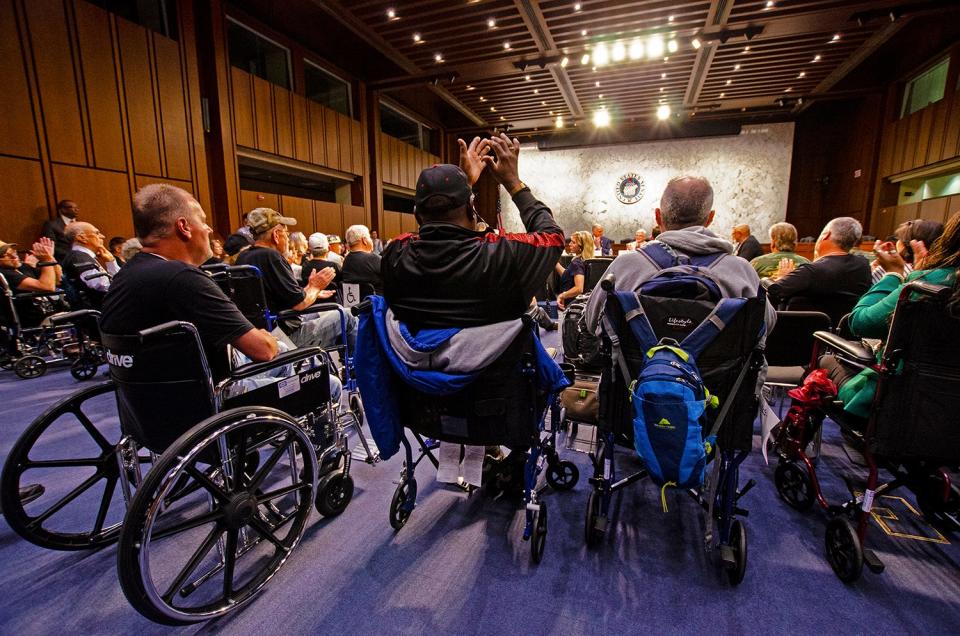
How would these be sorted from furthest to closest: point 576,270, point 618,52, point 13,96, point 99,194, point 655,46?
1. point 618,52
2. point 655,46
3. point 99,194
4. point 576,270
5. point 13,96

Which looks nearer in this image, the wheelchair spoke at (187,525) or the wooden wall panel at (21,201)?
the wheelchair spoke at (187,525)

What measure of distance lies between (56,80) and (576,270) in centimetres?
673

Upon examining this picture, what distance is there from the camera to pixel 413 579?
61.2 inches

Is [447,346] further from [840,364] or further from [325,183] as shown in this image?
[325,183]

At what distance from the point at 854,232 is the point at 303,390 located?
3.32 meters

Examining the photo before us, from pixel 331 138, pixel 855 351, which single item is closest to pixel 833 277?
pixel 855 351

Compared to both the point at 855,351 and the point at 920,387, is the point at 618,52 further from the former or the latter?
the point at 920,387

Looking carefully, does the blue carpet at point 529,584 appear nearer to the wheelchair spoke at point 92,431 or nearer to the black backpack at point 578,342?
the wheelchair spoke at point 92,431

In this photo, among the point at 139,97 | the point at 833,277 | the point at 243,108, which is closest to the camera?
the point at 833,277

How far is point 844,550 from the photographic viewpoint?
5.01ft

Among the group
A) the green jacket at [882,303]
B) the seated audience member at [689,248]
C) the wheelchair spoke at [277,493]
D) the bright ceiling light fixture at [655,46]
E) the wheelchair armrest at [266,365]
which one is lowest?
the wheelchair spoke at [277,493]

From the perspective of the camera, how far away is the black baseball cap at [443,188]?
1.41 m

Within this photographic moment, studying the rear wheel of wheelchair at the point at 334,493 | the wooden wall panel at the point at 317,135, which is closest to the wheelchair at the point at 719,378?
the rear wheel of wheelchair at the point at 334,493

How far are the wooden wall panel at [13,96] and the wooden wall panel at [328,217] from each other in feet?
14.8
